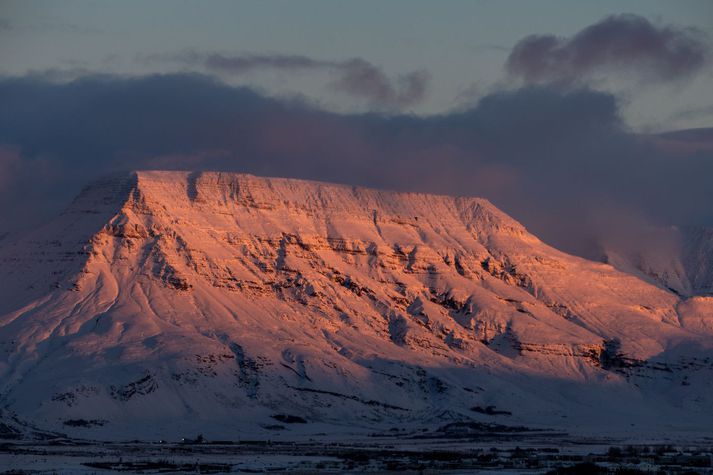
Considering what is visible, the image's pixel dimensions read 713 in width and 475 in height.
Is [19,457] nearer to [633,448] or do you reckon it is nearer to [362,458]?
[362,458]

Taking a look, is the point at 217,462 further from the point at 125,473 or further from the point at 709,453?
the point at 709,453

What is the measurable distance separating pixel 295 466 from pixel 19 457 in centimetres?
2804

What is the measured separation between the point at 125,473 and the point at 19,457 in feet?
70.7

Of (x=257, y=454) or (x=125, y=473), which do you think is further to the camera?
(x=257, y=454)

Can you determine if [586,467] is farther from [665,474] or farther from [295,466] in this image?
[295,466]

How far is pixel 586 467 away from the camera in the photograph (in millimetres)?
158375

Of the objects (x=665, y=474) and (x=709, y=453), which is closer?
(x=665, y=474)

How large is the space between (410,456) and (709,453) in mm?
34385

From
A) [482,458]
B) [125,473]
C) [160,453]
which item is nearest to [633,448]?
[482,458]

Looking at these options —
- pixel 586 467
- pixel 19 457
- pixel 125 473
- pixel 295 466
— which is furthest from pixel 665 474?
pixel 19 457

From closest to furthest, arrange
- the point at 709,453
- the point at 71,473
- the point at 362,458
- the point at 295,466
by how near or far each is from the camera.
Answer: the point at 71,473, the point at 295,466, the point at 362,458, the point at 709,453

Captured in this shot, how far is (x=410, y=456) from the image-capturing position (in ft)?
598

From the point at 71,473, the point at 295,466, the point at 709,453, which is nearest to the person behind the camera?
the point at 71,473

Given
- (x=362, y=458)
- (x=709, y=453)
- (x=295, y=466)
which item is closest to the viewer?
(x=295, y=466)
